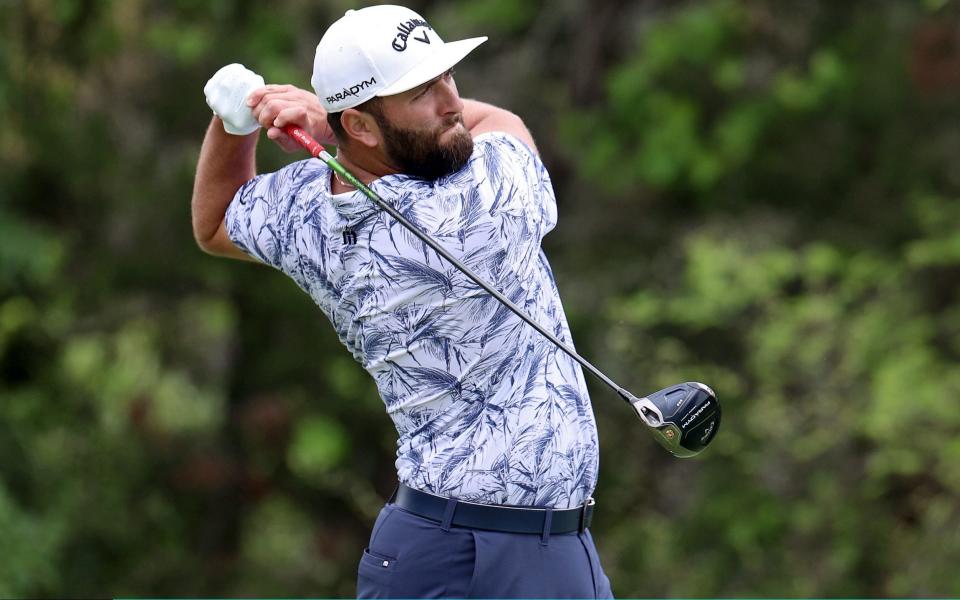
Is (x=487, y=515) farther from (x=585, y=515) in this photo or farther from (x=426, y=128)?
(x=426, y=128)

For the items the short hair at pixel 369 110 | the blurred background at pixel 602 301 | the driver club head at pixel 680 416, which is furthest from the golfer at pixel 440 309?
the blurred background at pixel 602 301

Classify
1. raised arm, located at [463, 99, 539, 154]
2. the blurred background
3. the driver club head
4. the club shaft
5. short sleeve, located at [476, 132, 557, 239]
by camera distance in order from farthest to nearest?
the blurred background < raised arm, located at [463, 99, 539, 154] < the driver club head < short sleeve, located at [476, 132, 557, 239] < the club shaft

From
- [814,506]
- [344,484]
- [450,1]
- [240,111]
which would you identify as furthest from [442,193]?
[450,1]

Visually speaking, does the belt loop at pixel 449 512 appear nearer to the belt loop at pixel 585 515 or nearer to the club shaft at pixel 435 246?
the belt loop at pixel 585 515

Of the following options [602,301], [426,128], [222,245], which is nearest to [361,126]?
[426,128]

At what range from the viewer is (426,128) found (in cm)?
294

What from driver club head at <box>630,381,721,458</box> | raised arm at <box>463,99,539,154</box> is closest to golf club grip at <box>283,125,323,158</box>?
raised arm at <box>463,99,539,154</box>

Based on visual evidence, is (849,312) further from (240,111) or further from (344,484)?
(240,111)

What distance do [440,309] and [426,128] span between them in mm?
370

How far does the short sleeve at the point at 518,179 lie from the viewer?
116 inches

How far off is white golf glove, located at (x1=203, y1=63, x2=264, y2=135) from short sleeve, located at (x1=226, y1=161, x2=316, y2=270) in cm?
14

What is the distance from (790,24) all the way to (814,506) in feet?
10.5

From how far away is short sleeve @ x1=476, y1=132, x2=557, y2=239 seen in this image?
116 inches

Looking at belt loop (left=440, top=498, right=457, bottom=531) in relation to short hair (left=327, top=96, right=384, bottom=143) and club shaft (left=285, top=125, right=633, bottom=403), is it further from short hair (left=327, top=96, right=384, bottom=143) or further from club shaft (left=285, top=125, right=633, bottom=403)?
short hair (left=327, top=96, right=384, bottom=143)
